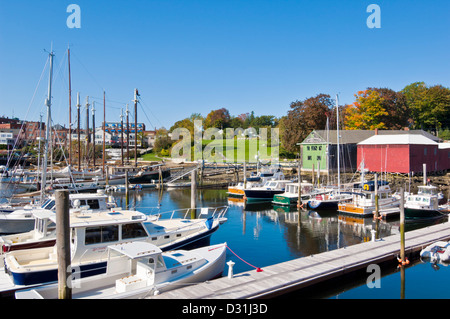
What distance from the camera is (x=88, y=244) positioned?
1365cm

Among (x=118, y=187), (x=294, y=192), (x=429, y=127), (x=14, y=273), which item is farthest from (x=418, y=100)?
(x=14, y=273)

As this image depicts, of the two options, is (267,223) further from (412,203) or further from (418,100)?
(418,100)

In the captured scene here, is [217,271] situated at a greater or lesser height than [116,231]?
lesser

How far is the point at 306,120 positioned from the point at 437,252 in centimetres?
5724

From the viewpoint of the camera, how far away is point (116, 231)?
14.5m

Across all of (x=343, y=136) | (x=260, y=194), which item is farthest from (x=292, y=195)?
(x=343, y=136)

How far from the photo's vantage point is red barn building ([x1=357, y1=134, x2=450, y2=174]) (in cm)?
5216

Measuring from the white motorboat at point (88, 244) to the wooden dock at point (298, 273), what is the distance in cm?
344

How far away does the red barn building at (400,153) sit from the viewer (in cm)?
5216

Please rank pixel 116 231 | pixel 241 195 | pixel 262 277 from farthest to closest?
pixel 241 195, pixel 116 231, pixel 262 277

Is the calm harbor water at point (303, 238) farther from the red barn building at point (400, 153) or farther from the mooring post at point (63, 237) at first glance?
the red barn building at point (400, 153)

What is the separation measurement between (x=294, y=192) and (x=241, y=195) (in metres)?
6.58

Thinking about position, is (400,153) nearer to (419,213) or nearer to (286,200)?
(286,200)

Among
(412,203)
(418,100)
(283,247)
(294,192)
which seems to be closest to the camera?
(283,247)
